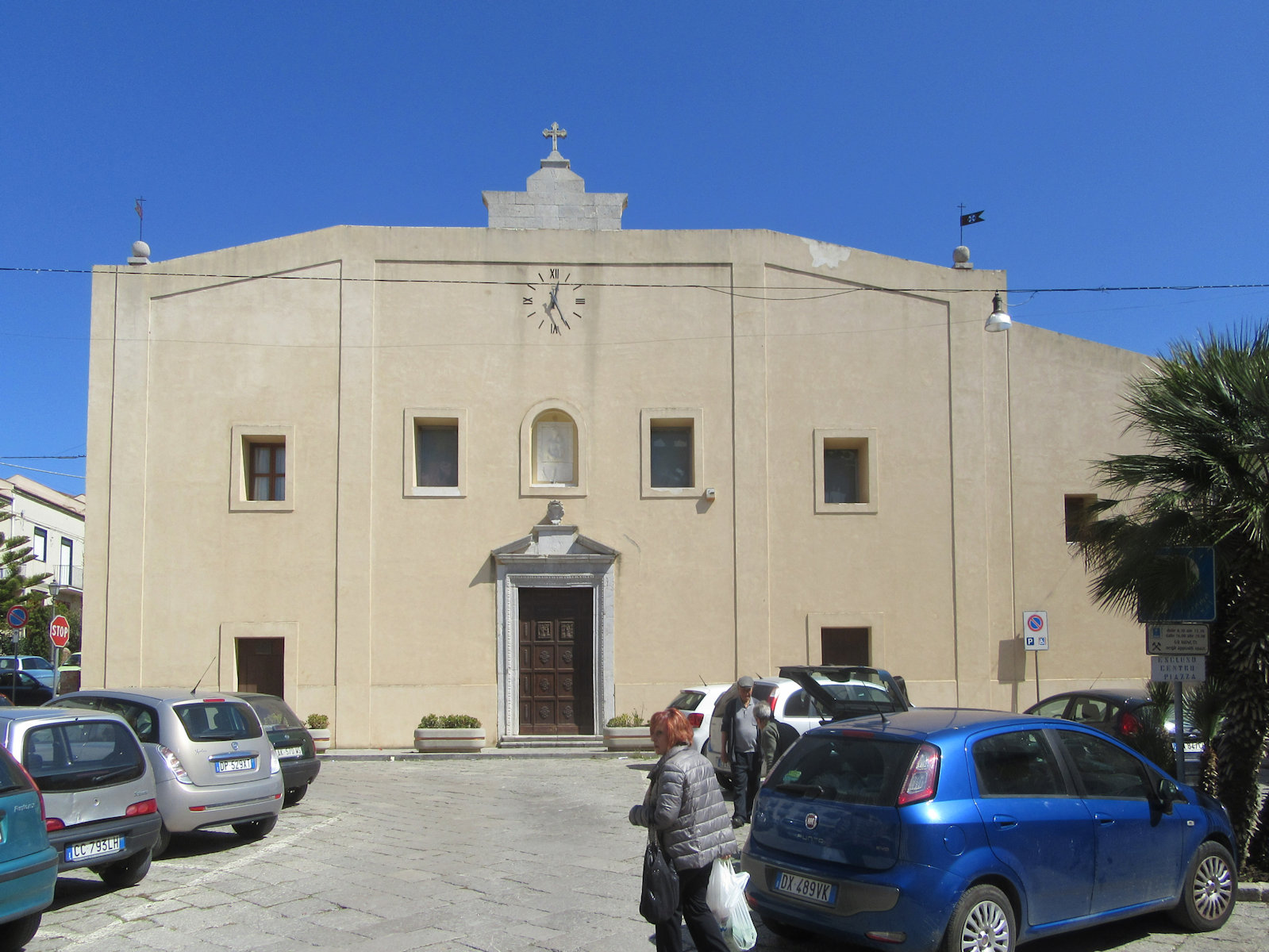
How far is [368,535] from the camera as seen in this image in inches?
752

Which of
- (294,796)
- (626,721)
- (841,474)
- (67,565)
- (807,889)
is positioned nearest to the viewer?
(807,889)

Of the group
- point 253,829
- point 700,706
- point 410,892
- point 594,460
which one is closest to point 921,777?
point 410,892

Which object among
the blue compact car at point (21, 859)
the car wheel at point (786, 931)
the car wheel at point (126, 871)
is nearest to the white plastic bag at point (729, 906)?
the car wheel at point (786, 931)

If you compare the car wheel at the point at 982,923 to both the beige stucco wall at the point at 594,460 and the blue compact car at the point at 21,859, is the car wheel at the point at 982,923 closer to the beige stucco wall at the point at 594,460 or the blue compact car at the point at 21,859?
the blue compact car at the point at 21,859

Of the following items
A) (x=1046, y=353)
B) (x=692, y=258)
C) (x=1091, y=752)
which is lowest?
(x=1091, y=752)

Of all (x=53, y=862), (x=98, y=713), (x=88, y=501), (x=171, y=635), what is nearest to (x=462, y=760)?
(x=171, y=635)

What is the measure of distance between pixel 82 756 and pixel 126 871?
1.13 m

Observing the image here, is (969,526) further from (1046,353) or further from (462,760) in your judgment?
(462,760)

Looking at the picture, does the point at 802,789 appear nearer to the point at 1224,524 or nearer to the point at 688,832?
the point at 688,832

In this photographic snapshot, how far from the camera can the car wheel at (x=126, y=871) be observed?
877 centimetres

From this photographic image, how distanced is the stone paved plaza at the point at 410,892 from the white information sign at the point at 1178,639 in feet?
6.40

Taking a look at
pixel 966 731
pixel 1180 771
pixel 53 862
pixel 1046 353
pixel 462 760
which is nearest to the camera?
pixel 966 731

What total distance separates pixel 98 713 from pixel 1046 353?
17.1 metres

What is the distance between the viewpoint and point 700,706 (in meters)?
14.7
